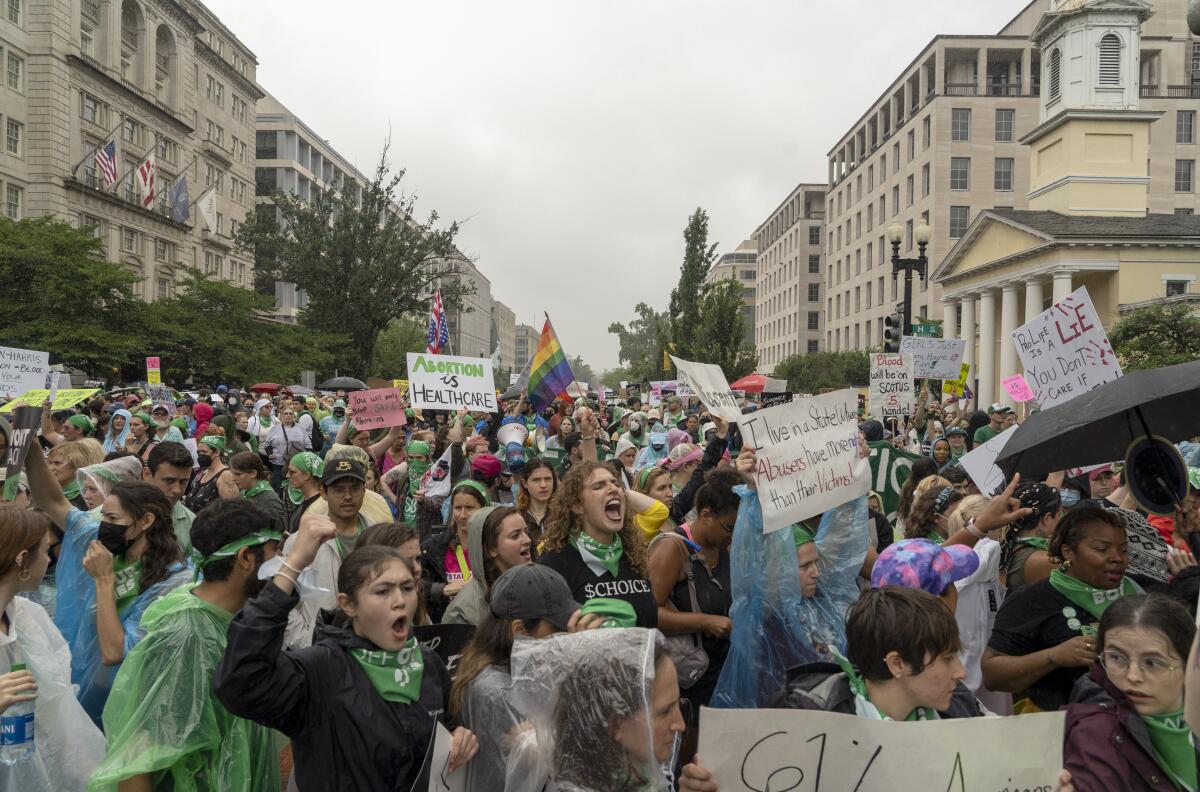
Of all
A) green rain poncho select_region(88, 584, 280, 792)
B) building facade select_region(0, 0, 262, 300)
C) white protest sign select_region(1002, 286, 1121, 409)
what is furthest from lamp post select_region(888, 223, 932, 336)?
building facade select_region(0, 0, 262, 300)

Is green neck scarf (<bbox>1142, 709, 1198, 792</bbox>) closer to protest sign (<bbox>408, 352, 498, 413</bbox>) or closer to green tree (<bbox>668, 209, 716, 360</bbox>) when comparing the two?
protest sign (<bbox>408, 352, 498, 413</bbox>)

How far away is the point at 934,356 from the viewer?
15.5 m

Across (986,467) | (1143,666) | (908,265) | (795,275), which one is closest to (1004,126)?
(795,275)

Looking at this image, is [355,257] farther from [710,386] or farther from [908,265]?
[710,386]

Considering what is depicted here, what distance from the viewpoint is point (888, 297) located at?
2982 inches

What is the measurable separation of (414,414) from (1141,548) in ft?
47.5

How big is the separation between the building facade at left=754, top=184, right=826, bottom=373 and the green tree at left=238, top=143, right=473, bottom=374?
6069 centimetres

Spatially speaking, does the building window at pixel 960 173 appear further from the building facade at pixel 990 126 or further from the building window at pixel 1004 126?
the building window at pixel 1004 126

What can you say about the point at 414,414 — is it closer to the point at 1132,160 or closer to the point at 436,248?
the point at 436,248

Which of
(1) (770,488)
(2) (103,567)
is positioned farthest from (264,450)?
(1) (770,488)

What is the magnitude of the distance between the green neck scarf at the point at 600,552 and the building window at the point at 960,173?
71.5 m

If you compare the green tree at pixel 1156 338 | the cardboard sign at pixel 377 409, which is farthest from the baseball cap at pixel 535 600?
the green tree at pixel 1156 338

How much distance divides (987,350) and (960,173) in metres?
23.7

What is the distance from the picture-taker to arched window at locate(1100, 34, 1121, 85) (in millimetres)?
44531
